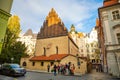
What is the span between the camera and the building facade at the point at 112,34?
16844mm

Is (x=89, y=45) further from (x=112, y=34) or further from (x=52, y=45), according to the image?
(x=112, y=34)

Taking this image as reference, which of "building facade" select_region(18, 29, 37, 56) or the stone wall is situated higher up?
"building facade" select_region(18, 29, 37, 56)

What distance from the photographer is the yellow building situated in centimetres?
2702

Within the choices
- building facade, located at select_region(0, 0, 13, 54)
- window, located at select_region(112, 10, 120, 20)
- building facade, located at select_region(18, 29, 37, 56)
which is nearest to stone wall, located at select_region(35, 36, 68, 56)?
window, located at select_region(112, 10, 120, 20)

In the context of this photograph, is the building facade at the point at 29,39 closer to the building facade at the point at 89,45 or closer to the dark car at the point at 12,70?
the building facade at the point at 89,45

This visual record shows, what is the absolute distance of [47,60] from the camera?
28047 mm

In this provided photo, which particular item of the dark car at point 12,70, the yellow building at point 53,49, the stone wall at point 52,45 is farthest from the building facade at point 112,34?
the stone wall at point 52,45

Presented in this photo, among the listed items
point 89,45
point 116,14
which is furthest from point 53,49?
point 89,45

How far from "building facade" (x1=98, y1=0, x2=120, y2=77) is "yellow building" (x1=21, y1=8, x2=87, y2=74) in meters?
9.89

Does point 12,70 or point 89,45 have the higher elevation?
point 89,45

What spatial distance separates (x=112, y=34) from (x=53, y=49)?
18.4 m

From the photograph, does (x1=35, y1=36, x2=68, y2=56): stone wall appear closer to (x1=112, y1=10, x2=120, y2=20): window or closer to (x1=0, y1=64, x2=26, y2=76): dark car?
(x1=112, y1=10, x2=120, y2=20): window

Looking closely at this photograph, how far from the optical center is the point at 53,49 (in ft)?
108

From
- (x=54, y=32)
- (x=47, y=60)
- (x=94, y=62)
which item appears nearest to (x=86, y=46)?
(x=94, y=62)
